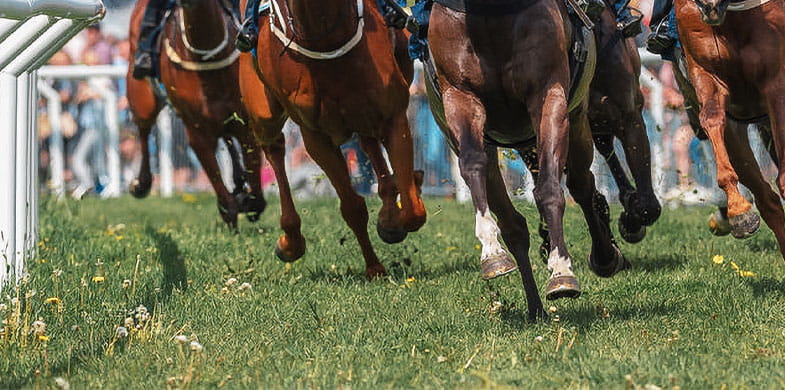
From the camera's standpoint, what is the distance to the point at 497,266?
5.17 metres

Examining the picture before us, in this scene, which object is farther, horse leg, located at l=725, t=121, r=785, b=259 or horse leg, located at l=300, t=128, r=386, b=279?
horse leg, located at l=300, t=128, r=386, b=279

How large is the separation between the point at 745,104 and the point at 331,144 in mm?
2288

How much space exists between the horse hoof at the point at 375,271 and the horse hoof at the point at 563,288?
2.50 metres

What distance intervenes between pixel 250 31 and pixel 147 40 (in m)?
2.74

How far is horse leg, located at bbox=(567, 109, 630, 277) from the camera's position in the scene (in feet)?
21.6

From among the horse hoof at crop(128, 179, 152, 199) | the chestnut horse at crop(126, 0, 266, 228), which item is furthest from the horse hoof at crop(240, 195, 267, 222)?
the horse hoof at crop(128, 179, 152, 199)

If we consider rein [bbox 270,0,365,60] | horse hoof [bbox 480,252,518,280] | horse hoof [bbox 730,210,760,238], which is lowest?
horse hoof [bbox 480,252,518,280]

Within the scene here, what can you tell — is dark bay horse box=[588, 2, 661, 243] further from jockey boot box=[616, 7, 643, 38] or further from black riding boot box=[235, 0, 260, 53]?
black riding boot box=[235, 0, 260, 53]

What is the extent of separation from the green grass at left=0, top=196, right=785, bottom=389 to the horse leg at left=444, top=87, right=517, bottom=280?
40cm

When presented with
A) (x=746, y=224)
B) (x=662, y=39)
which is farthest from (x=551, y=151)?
(x=662, y=39)

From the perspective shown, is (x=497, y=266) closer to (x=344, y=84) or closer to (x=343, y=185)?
(x=344, y=84)

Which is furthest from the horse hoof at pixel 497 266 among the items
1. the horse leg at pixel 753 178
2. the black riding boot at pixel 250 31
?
the black riding boot at pixel 250 31

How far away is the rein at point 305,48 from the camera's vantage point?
6777 millimetres

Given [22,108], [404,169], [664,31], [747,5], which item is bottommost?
[404,169]
